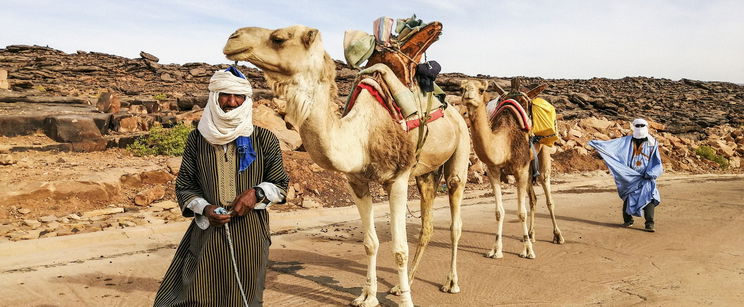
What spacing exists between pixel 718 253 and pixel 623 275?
79.6 inches

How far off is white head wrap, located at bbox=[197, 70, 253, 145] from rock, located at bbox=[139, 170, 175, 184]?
30.4ft

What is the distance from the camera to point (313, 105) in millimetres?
3854

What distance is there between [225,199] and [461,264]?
4.39 m

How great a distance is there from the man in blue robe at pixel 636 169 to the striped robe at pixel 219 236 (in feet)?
26.4

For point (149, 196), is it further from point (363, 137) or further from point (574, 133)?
point (574, 133)

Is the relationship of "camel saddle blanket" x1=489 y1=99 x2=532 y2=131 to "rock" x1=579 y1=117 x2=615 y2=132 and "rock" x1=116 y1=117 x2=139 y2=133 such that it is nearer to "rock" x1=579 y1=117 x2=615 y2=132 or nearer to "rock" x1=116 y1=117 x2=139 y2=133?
"rock" x1=116 y1=117 x2=139 y2=133

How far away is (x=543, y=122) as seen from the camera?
8.48m

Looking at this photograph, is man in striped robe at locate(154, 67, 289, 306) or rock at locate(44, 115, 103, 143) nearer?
man in striped robe at locate(154, 67, 289, 306)

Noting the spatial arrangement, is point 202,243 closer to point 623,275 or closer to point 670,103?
point 623,275

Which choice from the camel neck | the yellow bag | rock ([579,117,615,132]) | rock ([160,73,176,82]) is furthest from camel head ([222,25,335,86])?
rock ([160,73,176,82])

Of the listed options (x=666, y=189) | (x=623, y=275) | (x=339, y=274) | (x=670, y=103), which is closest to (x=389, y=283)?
(x=339, y=274)

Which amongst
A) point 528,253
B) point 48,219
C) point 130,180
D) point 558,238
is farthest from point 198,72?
point 528,253

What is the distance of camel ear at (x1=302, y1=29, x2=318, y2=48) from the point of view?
3.66 metres

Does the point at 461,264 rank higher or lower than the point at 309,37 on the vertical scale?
lower
